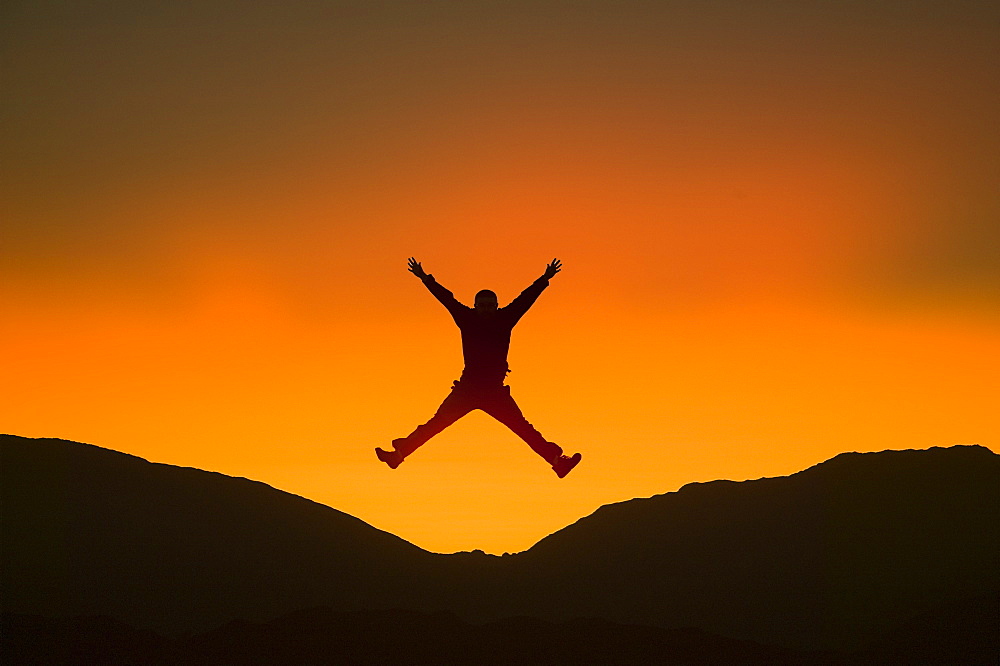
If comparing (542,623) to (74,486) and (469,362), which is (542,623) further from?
(469,362)

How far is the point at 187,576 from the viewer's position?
163 metres

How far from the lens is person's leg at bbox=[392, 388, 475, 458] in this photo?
63.0 feet

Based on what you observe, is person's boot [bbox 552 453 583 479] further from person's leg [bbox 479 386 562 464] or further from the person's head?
the person's head

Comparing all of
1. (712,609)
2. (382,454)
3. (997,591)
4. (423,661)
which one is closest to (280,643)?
(423,661)

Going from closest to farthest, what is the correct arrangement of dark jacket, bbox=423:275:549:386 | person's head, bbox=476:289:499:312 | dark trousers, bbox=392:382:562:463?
1. person's head, bbox=476:289:499:312
2. dark jacket, bbox=423:275:549:386
3. dark trousers, bbox=392:382:562:463

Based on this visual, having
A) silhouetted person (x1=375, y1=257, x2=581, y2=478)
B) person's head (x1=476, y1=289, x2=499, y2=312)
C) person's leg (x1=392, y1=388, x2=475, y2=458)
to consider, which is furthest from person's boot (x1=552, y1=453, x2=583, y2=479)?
person's head (x1=476, y1=289, x2=499, y2=312)

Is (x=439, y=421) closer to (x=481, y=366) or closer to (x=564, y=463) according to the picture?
(x=481, y=366)

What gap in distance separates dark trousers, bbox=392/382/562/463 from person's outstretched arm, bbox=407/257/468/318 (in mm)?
1323

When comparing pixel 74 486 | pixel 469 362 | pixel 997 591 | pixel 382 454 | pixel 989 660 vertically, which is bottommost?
pixel 382 454

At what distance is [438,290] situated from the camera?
18.6 m

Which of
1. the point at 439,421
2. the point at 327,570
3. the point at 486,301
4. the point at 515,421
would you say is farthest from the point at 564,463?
the point at 327,570

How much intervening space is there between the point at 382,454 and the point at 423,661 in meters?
134

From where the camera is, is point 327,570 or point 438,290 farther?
point 327,570

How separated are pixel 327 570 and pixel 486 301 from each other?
16232 centimetres
